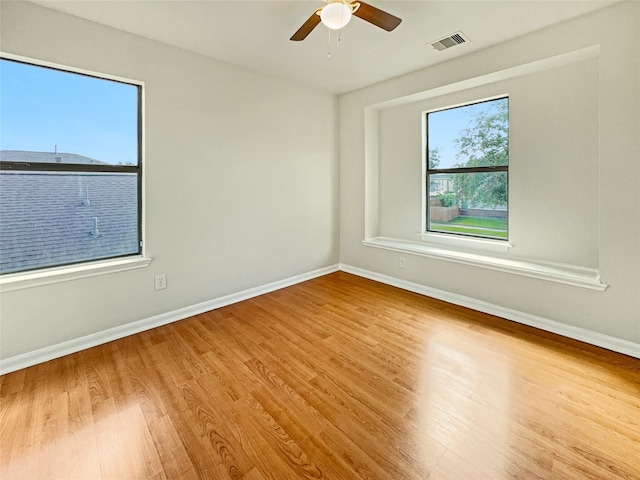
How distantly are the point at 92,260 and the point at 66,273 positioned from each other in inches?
9.5

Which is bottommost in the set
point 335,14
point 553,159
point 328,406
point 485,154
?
point 328,406

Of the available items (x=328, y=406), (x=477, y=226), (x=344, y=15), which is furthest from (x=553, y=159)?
(x=328, y=406)

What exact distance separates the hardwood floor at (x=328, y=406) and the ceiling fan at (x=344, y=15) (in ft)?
7.51

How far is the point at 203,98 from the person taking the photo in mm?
2910

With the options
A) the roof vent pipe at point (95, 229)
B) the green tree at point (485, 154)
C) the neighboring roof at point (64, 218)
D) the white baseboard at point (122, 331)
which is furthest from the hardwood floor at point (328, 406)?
the green tree at point (485, 154)

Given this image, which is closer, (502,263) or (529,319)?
(529,319)

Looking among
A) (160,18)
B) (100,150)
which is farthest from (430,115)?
(100,150)

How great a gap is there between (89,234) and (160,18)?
5.98ft

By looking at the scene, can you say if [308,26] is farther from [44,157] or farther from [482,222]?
[482,222]

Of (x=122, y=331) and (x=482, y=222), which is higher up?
(x=482, y=222)

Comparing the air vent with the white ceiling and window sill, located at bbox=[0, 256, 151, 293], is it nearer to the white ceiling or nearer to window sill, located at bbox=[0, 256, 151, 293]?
the white ceiling

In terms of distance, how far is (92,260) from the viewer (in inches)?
98.0

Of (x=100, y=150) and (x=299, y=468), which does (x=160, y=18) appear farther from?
(x=299, y=468)

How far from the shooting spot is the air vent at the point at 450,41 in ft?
8.58
